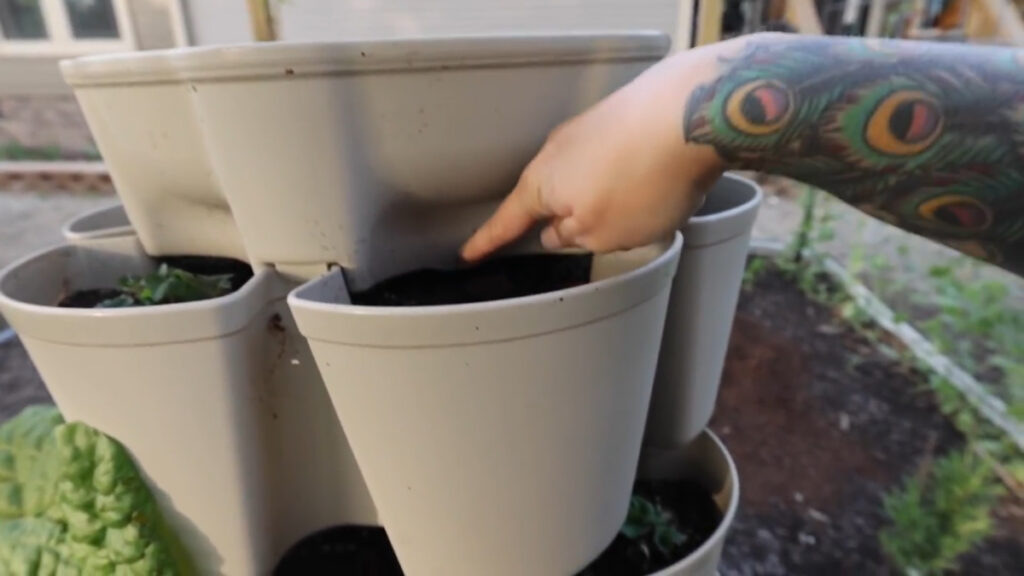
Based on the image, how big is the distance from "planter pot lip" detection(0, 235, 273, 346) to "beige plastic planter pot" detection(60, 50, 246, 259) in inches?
4.0

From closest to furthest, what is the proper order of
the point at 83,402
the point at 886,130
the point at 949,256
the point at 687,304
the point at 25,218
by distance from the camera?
the point at 886,130
the point at 83,402
the point at 687,304
the point at 949,256
the point at 25,218

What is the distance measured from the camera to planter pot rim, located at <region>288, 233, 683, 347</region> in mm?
334

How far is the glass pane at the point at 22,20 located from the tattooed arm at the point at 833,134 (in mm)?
1727

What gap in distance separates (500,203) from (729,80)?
0.62ft

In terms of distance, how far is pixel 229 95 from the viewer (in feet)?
1.19

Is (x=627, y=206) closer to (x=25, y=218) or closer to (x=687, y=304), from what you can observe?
(x=687, y=304)

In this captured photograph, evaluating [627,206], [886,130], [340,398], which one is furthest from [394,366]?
[886,130]

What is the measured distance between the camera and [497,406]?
1.19ft

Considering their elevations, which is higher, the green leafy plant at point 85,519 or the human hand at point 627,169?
the human hand at point 627,169

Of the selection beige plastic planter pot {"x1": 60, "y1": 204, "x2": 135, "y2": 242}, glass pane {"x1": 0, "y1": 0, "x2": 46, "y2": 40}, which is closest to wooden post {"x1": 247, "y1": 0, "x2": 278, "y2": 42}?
beige plastic planter pot {"x1": 60, "y1": 204, "x2": 135, "y2": 242}

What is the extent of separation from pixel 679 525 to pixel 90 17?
1776 mm

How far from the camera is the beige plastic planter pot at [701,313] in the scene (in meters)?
0.52

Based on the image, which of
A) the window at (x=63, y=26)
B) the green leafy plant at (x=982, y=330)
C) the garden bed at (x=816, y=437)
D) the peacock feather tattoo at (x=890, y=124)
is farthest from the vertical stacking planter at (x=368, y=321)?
the window at (x=63, y=26)

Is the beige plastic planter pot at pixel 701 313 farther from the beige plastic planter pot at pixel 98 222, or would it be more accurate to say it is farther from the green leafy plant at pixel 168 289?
the beige plastic planter pot at pixel 98 222
